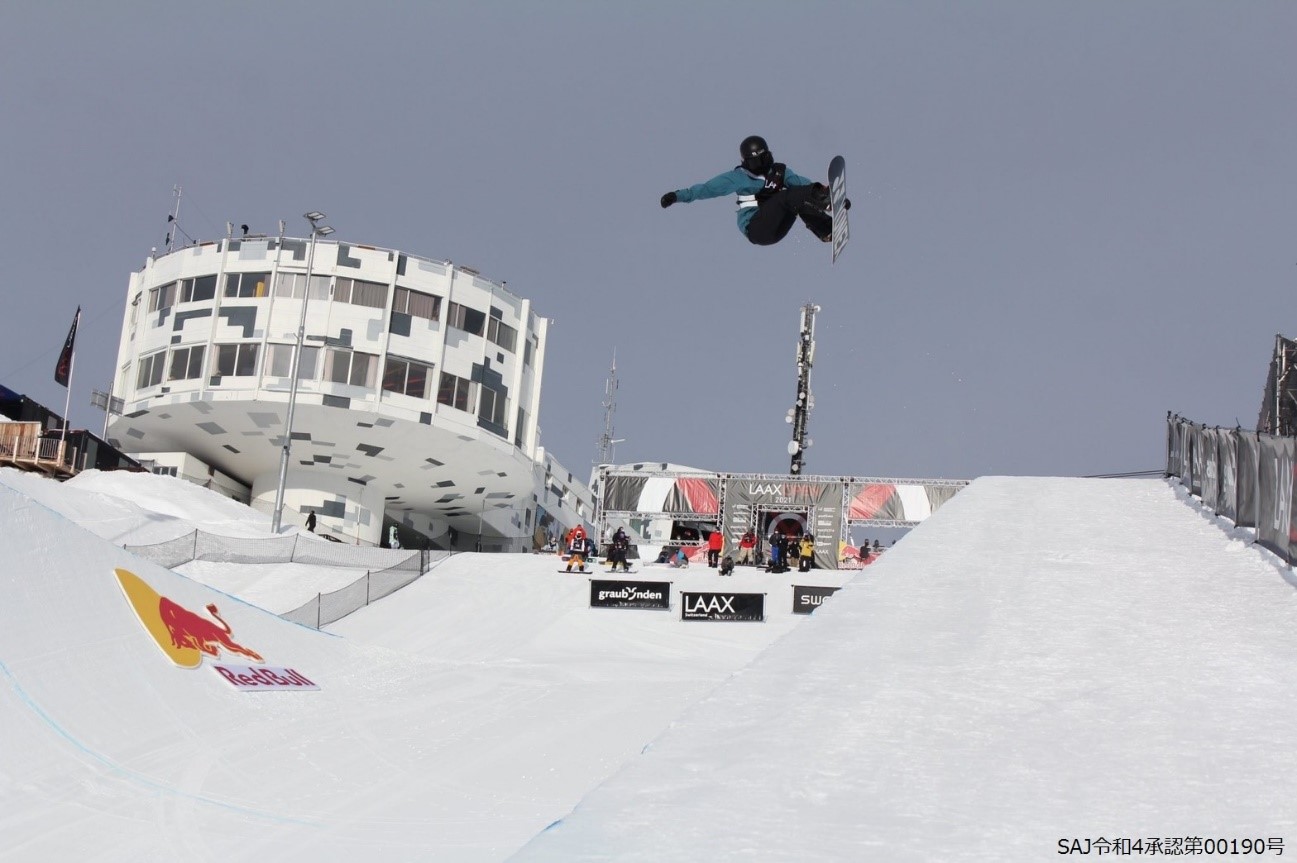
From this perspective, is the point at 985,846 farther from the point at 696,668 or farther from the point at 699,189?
the point at 696,668

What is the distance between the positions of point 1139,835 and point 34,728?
8.87m

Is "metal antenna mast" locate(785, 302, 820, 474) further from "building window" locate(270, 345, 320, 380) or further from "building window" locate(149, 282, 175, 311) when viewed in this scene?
"building window" locate(149, 282, 175, 311)

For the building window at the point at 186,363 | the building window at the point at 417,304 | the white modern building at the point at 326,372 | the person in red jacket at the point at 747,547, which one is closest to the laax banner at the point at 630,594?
the person in red jacket at the point at 747,547

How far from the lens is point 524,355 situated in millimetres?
54062

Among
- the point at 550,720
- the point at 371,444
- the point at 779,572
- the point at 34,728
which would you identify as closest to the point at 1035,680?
the point at 34,728

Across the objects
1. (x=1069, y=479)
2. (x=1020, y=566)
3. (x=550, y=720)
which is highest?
(x=1069, y=479)

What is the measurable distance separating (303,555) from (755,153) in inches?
838

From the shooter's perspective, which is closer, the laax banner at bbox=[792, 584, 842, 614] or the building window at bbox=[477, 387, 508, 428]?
the laax banner at bbox=[792, 584, 842, 614]

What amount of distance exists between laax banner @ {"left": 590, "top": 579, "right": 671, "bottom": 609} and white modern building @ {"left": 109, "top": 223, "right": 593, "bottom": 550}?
84.2ft

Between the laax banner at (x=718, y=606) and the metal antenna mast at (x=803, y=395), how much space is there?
590 inches

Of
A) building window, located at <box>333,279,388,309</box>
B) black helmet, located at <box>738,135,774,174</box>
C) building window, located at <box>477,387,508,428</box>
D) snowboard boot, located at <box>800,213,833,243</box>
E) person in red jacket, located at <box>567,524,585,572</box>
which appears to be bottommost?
person in red jacket, located at <box>567,524,585,572</box>

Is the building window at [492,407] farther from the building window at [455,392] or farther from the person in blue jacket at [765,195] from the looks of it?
the person in blue jacket at [765,195]

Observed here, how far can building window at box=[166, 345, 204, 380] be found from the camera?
157 ft

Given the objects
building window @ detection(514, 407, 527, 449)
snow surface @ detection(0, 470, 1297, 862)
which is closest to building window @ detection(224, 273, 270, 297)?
building window @ detection(514, 407, 527, 449)
